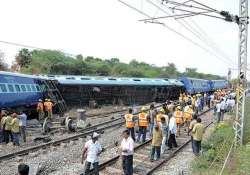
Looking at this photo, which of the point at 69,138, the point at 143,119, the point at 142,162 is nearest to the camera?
the point at 142,162

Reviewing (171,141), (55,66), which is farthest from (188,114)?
(55,66)

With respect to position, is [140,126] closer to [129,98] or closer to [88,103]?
[88,103]

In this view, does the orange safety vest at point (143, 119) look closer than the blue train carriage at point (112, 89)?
Yes

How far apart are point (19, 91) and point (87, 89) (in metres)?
12.7

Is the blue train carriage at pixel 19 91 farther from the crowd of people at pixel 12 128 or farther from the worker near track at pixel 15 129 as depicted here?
the worker near track at pixel 15 129

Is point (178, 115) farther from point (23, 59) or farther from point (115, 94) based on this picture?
point (23, 59)

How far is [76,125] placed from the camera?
1026 inches

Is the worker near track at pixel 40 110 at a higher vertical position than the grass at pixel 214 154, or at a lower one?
higher

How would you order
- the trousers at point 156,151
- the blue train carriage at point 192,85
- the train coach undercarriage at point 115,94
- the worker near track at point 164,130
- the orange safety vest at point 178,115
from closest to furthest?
1. the trousers at point 156,151
2. the worker near track at point 164,130
3. the orange safety vest at point 178,115
4. the train coach undercarriage at point 115,94
5. the blue train carriage at point 192,85

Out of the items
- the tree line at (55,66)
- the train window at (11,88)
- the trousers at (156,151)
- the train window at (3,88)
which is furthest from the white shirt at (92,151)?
the tree line at (55,66)

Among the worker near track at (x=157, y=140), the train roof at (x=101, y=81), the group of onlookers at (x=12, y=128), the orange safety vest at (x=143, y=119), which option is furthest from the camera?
the train roof at (x=101, y=81)

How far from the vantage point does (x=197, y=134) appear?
16766mm

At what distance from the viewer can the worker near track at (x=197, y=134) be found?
54.7 feet

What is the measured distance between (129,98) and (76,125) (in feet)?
67.4
